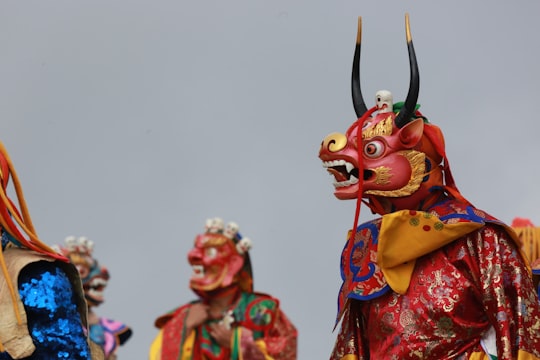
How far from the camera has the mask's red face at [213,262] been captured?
1108 cm

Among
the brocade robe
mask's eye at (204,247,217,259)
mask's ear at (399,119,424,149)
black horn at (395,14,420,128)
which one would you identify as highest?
black horn at (395,14,420,128)

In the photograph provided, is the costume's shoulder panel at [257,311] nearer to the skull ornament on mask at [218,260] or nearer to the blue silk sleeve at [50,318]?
the skull ornament on mask at [218,260]

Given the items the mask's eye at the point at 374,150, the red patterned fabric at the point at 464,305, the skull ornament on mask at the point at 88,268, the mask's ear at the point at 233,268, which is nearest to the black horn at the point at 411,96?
the mask's eye at the point at 374,150

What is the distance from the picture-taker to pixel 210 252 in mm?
11258

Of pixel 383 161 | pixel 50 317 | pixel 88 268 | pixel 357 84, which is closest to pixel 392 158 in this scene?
pixel 383 161

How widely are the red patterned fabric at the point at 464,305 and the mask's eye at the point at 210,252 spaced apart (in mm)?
4414

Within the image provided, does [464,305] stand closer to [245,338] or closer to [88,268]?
[245,338]

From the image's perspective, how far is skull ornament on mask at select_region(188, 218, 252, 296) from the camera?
11.1 meters

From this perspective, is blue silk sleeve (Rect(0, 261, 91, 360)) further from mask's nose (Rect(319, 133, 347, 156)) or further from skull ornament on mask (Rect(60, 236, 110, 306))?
skull ornament on mask (Rect(60, 236, 110, 306))

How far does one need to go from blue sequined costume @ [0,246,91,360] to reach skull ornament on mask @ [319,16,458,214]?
4.85ft

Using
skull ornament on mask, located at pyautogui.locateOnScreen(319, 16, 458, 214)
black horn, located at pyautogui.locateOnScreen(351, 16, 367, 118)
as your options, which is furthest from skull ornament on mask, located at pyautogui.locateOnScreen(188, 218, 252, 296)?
skull ornament on mask, located at pyautogui.locateOnScreen(319, 16, 458, 214)

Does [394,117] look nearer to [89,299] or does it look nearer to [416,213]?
[416,213]

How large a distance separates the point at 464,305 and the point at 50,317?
6.24 feet

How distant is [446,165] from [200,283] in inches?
169
